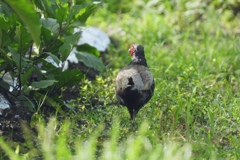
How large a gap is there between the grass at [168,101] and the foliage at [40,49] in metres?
0.31

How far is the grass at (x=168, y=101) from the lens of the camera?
14.2 feet

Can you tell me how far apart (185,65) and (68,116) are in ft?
6.01

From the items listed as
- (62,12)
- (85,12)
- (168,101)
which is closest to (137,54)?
(168,101)

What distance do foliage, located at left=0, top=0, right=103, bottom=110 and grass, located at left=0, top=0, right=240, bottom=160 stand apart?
1.03ft

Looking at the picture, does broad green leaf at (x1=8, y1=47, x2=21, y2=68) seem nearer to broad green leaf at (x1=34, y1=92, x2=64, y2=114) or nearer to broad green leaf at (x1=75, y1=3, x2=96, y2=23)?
broad green leaf at (x1=34, y1=92, x2=64, y2=114)

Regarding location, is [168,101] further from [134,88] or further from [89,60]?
[89,60]

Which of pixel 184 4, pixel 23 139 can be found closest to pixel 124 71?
pixel 23 139

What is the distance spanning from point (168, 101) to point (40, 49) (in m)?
1.24

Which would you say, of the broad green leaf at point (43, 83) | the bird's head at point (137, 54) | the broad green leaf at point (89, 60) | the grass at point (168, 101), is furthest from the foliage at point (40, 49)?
the bird's head at point (137, 54)

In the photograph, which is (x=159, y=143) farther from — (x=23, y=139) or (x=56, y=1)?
(x=56, y=1)

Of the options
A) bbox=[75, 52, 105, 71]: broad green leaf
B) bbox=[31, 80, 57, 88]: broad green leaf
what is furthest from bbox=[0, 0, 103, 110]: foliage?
bbox=[75, 52, 105, 71]: broad green leaf

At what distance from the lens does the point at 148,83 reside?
511 cm

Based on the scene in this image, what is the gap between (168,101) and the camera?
18.0 ft

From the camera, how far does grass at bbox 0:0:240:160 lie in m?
4.32
